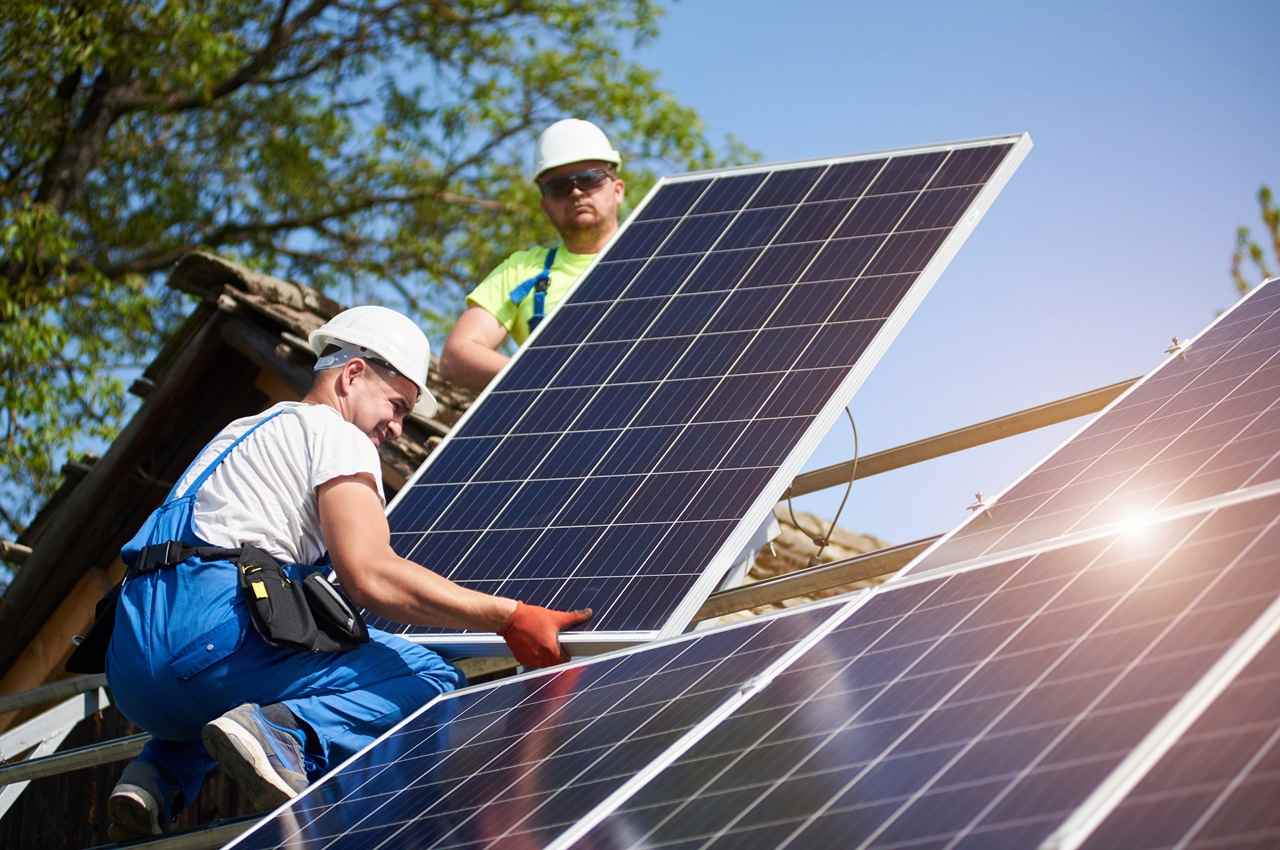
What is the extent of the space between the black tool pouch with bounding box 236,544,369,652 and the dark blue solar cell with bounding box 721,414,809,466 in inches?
59.7

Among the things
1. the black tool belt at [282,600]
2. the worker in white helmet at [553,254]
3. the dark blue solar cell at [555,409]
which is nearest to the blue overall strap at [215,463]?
the black tool belt at [282,600]

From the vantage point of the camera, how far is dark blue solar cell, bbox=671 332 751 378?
715cm

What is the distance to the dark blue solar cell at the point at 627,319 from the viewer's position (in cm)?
780

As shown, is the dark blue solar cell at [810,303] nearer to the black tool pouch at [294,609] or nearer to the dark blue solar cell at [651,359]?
the dark blue solar cell at [651,359]

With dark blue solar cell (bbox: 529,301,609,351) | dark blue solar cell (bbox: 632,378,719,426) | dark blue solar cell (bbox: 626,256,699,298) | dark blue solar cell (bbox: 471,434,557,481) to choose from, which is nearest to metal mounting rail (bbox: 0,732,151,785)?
dark blue solar cell (bbox: 471,434,557,481)

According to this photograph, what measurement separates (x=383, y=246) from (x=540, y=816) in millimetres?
20054

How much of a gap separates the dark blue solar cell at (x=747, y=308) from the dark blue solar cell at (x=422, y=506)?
4.39ft

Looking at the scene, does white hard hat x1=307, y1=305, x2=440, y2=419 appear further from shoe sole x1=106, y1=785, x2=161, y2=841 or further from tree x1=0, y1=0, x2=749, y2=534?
tree x1=0, y1=0, x2=749, y2=534

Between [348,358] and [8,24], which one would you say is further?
[8,24]

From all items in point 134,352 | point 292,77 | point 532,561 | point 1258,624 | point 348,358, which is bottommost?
point 1258,624

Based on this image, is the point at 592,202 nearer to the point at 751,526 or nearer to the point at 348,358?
the point at 348,358

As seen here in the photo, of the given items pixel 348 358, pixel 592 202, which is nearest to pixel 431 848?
pixel 348 358

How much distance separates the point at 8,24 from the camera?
63.8ft

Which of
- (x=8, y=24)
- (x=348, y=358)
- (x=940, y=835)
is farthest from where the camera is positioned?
(x=8, y=24)
